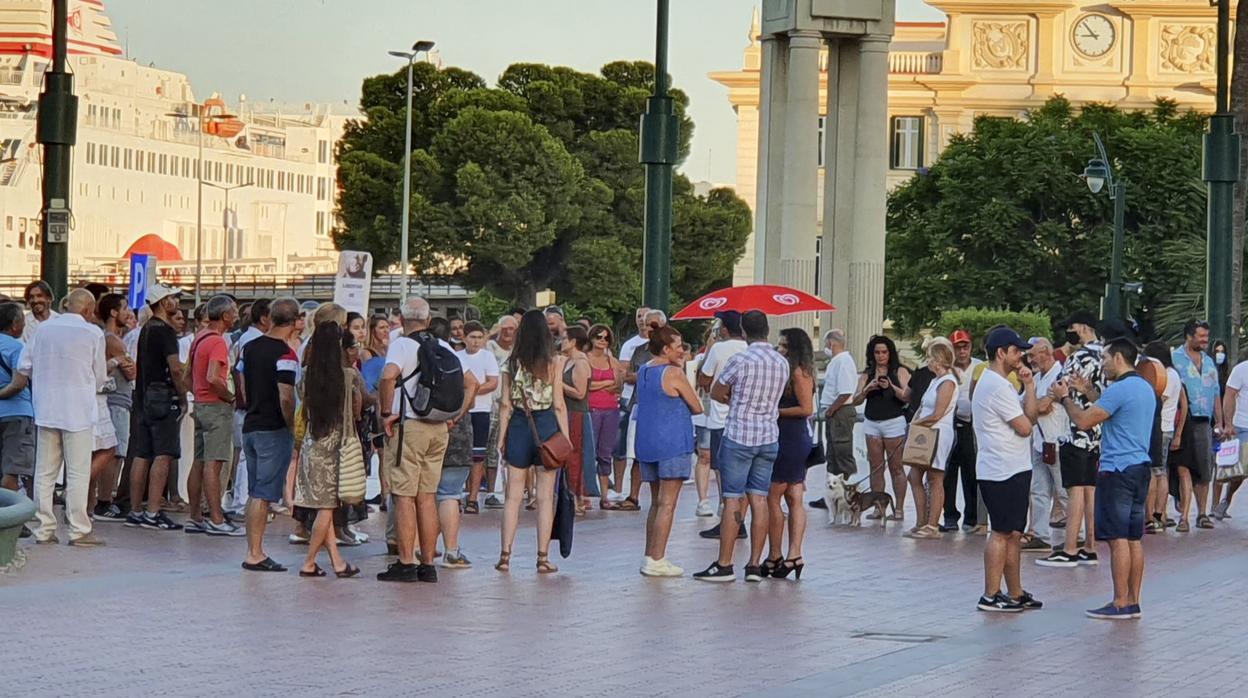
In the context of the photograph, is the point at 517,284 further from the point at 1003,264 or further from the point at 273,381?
the point at 273,381

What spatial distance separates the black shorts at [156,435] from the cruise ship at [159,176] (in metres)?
129

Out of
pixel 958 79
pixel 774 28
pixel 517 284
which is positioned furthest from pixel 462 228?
pixel 774 28

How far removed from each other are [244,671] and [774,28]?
18058 mm

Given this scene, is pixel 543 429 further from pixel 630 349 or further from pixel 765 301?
pixel 630 349

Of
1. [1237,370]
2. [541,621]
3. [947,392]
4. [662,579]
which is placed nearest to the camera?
[541,621]

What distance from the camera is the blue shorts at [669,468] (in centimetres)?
1432

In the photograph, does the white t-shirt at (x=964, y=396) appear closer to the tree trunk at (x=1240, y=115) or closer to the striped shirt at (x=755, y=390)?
the striped shirt at (x=755, y=390)

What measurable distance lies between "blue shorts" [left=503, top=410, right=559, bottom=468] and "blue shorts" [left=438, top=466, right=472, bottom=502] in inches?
18.6

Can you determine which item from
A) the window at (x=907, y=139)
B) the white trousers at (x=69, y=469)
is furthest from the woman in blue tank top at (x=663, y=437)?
the window at (x=907, y=139)

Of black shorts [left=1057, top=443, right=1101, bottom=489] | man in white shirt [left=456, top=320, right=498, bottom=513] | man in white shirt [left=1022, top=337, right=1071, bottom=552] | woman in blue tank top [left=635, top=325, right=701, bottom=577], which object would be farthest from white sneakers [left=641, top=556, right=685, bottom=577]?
man in white shirt [left=1022, top=337, right=1071, bottom=552]

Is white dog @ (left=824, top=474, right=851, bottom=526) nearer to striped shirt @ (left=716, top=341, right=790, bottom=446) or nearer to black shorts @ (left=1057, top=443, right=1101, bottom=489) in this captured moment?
black shorts @ (left=1057, top=443, right=1101, bottom=489)

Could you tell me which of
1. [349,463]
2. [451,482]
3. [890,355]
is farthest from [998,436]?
[890,355]

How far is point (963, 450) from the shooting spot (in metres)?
17.7

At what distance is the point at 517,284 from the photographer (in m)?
79.1
